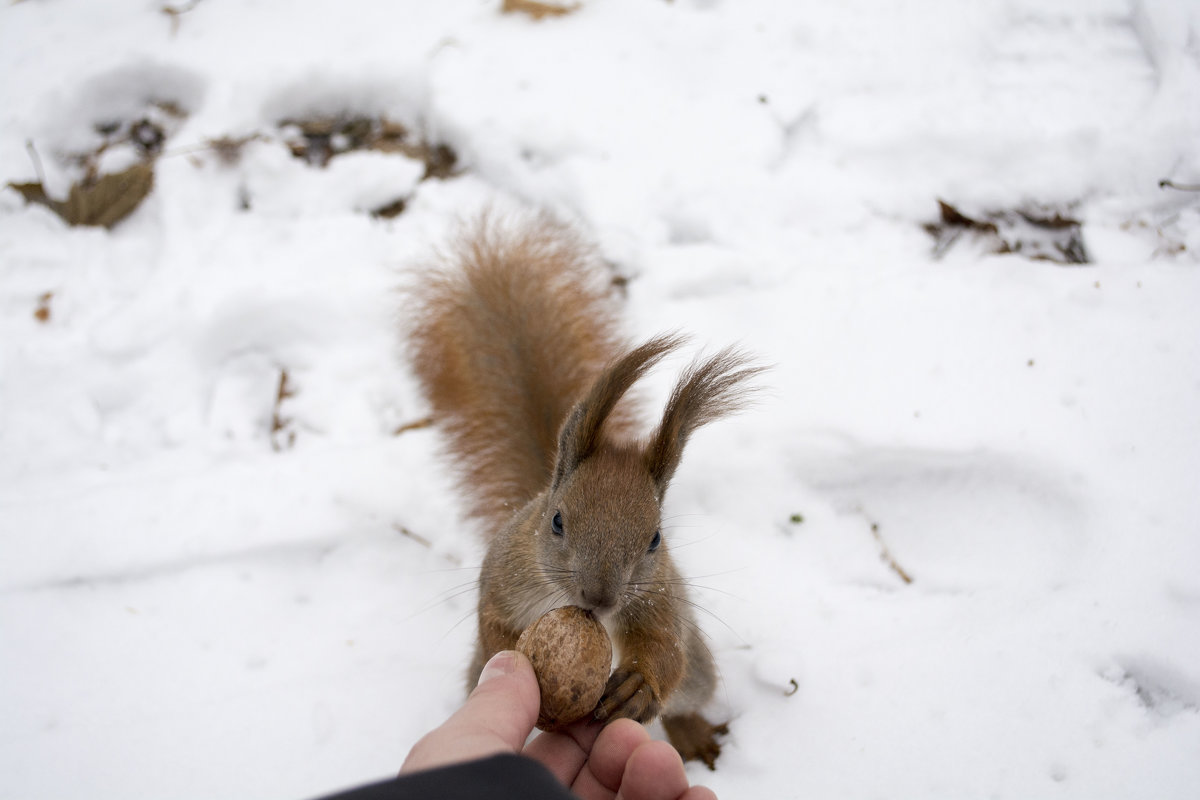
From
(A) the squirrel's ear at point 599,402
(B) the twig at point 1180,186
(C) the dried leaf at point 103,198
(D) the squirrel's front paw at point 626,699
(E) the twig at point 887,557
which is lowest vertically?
(E) the twig at point 887,557

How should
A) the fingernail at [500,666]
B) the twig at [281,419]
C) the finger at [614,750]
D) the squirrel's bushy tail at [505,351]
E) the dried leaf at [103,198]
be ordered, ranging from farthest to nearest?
1. the dried leaf at [103,198]
2. the twig at [281,419]
3. the squirrel's bushy tail at [505,351]
4. the finger at [614,750]
5. the fingernail at [500,666]

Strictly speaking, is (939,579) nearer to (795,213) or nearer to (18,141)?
(795,213)

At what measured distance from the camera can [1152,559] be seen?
2.00 meters

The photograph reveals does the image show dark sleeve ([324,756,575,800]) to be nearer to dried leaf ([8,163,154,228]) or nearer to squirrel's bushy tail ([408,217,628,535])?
squirrel's bushy tail ([408,217,628,535])

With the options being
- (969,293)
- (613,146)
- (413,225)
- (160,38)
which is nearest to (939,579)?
(969,293)

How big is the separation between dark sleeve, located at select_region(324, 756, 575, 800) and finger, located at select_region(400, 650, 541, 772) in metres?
0.07

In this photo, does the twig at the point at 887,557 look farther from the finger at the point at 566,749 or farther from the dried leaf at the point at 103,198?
the dried leaf at the point at 103,198

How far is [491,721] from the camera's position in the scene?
127 cm

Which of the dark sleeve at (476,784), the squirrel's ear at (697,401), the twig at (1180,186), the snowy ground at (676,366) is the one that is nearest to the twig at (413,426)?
the snowy ground at (676,366)

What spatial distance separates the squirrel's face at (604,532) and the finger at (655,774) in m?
0.29

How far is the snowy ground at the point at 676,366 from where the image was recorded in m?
1.99

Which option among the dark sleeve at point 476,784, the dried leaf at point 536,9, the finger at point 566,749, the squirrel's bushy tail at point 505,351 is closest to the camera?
the dark sleeve at point 476,784

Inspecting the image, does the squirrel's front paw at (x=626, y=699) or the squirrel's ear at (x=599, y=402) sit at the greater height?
the squirrel's ear at (x=599, y=402)

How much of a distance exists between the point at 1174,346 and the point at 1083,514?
752 mm
